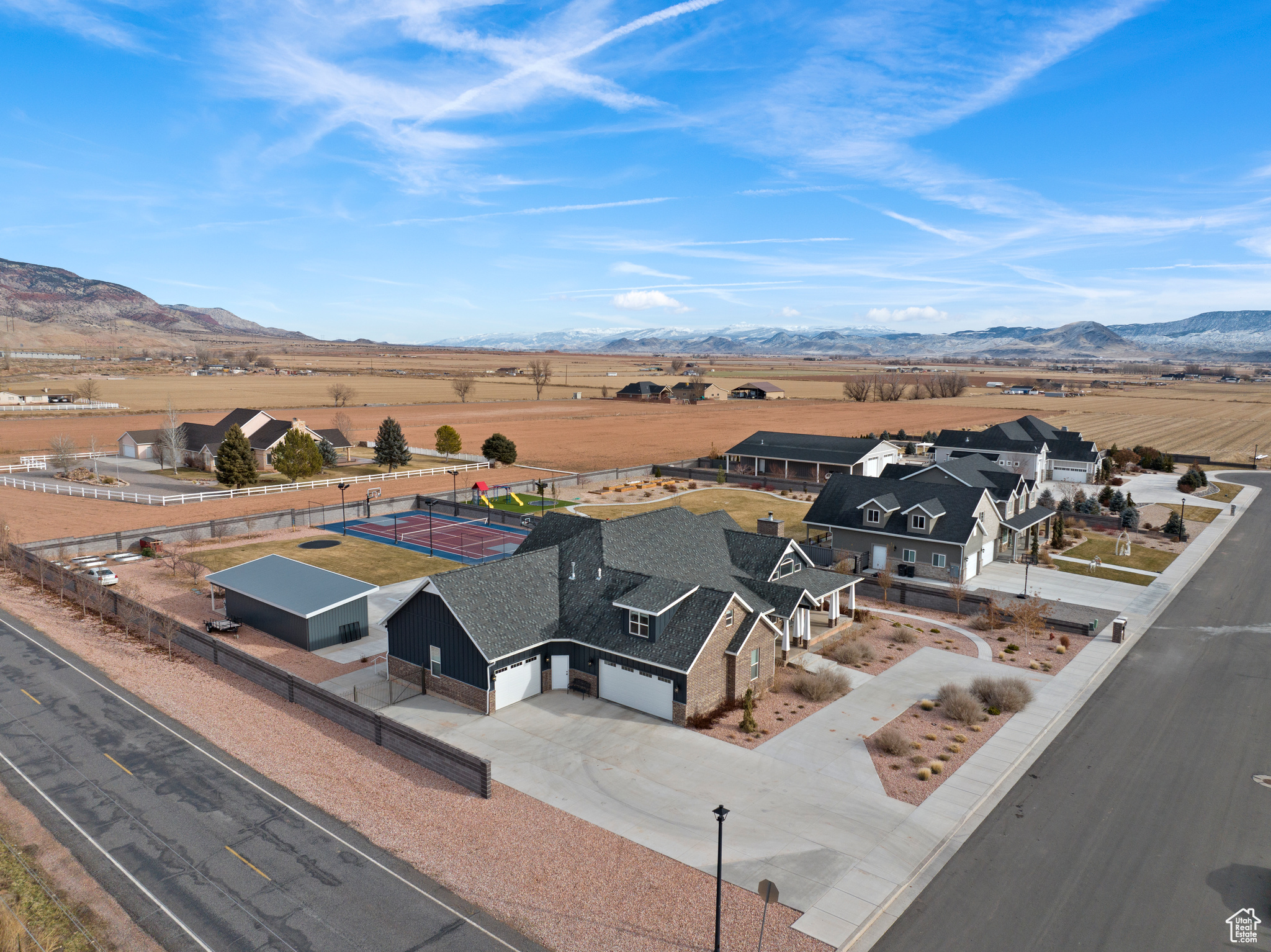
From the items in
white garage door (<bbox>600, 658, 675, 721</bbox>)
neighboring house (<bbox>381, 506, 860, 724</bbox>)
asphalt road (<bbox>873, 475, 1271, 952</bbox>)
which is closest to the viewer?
asphalt road (<bbox>873, 475, 1271, 952</bbox>)

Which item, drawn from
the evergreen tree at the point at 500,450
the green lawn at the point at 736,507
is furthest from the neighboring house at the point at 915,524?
the evergreen tree at the point at 500,450

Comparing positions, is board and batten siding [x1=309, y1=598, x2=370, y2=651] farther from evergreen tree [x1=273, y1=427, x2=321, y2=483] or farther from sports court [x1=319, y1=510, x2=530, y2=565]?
evergreen tree [x1=273, y1=427, x2=321, y2=483]

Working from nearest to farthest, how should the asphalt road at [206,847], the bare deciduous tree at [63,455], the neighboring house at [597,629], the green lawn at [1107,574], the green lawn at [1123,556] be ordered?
the asphalt road at [206,847]
the neighboring house at [597,629]
the green lawn at [1107,574]
the green lawn at [1123,556]
the bare deciduous tree at [63,455]

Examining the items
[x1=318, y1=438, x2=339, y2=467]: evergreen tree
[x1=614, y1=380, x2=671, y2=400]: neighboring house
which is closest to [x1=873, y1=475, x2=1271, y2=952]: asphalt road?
[x1=318, y1=438, x2=339, y2=467]: evergreen tree

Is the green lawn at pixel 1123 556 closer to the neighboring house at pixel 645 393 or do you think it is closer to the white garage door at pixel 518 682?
the white garage door at pixel 518 682

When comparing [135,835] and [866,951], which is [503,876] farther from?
[135,835]

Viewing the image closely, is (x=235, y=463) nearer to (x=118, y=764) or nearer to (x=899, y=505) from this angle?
(x=118, y=764)
